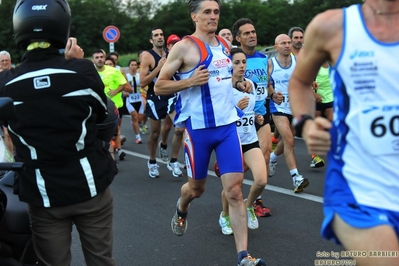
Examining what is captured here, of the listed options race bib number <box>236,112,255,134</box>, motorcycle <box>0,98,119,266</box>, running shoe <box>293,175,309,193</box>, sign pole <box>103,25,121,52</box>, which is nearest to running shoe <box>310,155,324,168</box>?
running shoe <box>293,175,309,193</box>

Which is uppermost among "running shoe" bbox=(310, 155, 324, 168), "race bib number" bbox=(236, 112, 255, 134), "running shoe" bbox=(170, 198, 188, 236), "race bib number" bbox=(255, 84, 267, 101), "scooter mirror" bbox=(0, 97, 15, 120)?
"scooter mirror" bbox=(0, 97, 15, 120)

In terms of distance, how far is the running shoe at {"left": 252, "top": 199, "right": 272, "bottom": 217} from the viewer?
691cm

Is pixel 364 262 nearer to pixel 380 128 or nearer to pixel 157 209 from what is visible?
pixel 380 128

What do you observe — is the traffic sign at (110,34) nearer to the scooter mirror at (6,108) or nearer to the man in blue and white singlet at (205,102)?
the man in blue and white singlet at (205,102)

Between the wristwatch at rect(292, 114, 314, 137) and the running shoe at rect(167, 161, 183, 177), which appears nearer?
the wristwatch at rect(292, 114, 314, 137)

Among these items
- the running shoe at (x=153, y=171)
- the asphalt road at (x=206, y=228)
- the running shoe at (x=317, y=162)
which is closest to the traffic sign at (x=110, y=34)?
the running shoe at (x=153, y=171)

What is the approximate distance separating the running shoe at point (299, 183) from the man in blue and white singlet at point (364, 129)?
16.4 ft

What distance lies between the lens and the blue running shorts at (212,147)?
529cm

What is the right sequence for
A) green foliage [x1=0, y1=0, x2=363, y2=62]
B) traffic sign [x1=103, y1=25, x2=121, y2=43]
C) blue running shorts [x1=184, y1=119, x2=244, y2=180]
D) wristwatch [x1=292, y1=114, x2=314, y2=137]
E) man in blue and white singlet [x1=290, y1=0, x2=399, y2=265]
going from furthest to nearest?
1. green foliage [x1=0, y1=0, x2=363, y2=62]
2. traffic sign [x1=103, y1=25, x2=121, y2=43]
3. blue running shorts [x1=184, y1=119, x2=244, y2=180]
4. wristwatch [x1=292, y1=114, x2=314, y2=137]
5. man in blue and white singlet [x1=290, y1=0, x2=399, y2=265]

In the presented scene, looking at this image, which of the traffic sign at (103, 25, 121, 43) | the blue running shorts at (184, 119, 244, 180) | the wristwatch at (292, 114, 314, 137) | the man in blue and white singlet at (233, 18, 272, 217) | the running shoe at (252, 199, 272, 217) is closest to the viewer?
the wristwatch at (292, 114, 314, 137)

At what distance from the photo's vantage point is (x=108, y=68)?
39.2ft

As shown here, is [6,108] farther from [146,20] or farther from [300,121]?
[146,20]

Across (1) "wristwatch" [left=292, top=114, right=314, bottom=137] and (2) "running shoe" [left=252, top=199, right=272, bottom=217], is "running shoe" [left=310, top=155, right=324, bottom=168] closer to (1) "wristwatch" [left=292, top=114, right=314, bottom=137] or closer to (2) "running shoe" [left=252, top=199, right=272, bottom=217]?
(2) "running shoe" [left=252, top=199, right=272, bottom=217]

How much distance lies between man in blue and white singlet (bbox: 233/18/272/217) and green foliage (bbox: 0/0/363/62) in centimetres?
5697
